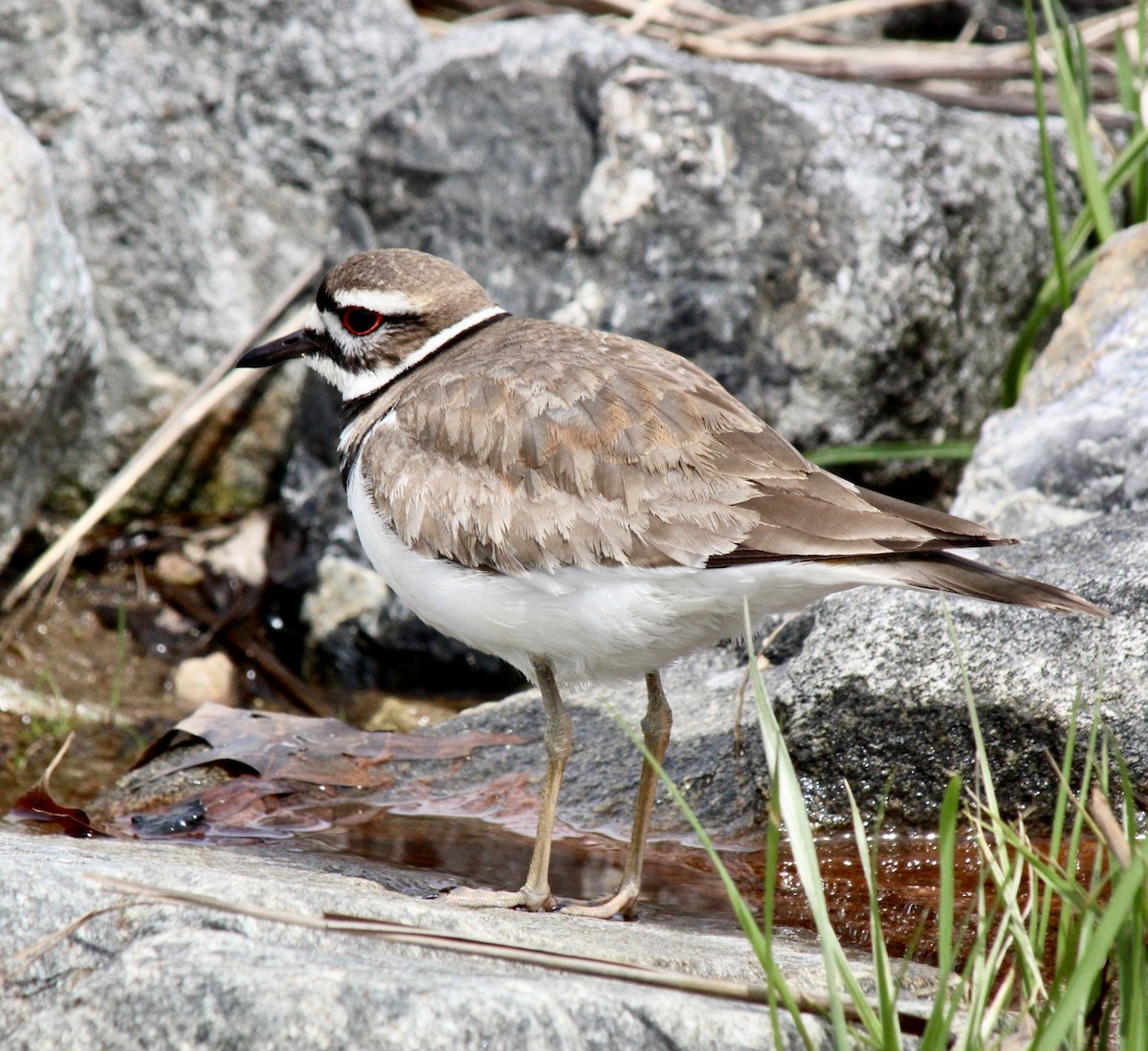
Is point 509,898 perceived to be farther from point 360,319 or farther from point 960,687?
point 360,319

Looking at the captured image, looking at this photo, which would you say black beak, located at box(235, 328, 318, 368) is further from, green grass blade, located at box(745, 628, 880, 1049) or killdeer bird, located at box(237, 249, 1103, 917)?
green grass blade, located at box(745, 628, 880, 1049)

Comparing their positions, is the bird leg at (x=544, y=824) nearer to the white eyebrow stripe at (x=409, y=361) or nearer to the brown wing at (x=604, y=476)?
the brown wing at (x=604, y=476)

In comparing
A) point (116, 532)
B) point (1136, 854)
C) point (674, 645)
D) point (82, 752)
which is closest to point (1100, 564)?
point (674, 645)

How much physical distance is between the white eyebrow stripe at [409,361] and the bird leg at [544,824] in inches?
54.5

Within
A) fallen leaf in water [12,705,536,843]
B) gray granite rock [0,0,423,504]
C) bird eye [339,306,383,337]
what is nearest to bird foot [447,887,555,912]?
fallen leaf in water [12,705,536,843]

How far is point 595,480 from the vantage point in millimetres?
4219

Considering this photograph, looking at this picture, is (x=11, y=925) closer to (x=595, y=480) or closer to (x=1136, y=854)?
(x=595, y=480)

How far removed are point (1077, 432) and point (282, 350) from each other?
3.22m

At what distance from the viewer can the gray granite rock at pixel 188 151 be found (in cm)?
790

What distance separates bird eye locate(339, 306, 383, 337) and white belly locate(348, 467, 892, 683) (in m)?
0.95

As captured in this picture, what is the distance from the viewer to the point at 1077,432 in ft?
19.0

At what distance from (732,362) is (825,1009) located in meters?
4.58

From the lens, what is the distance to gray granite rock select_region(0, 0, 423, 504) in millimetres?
7902

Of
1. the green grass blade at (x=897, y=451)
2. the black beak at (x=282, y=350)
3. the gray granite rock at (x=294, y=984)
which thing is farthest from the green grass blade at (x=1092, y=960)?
the green grass blade at (x=897, y=451)
